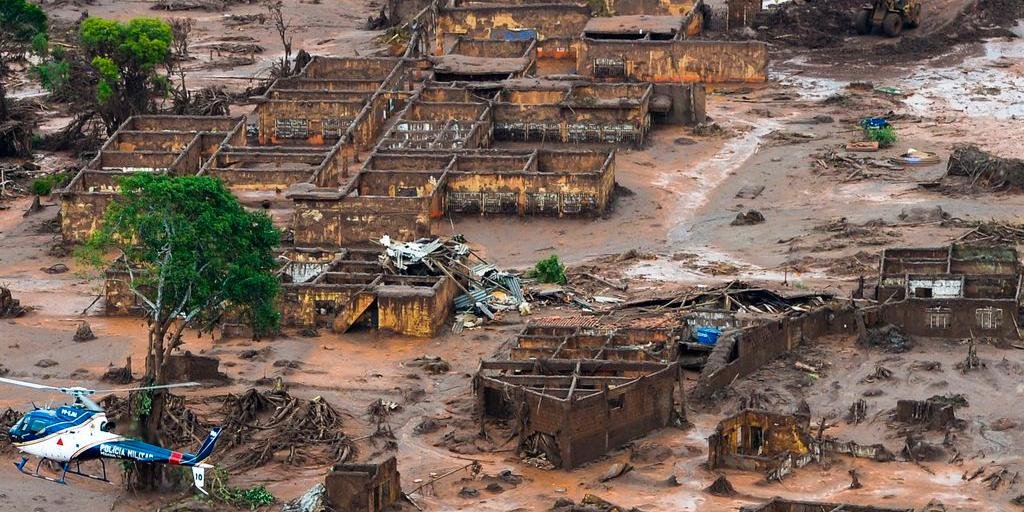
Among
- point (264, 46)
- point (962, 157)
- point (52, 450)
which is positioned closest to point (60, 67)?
point (264, 46)

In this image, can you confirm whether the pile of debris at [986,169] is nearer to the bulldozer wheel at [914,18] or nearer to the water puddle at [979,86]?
Result: the water puddle at [979,86]

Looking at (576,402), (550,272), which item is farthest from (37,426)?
(550,272)

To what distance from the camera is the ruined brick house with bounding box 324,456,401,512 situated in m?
42.8

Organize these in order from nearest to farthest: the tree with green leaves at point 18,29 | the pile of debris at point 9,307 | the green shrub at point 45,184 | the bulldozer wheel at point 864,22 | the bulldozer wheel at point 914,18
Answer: the pile of debris at point 9,307 < the green shrub at point 45,184 < the tree with green leaves at point 18,29 < the bulldozer wheel at point 914,18 < the bulldozer wheel at point 864,22

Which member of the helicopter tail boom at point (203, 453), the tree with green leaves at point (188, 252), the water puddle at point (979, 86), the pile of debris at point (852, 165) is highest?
the tree with green leaves at point (188, 252)

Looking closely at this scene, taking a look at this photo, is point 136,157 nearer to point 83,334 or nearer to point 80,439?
point 83,334

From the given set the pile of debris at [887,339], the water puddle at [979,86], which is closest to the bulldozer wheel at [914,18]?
the water puddle at [979,86]

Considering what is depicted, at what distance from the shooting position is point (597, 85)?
74000mm

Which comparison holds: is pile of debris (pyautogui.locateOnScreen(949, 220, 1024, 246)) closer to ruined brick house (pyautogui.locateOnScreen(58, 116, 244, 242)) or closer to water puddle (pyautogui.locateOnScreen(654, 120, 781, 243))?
water puddle (pyautogui.locateOnScreen(654, 120, 781, 243))

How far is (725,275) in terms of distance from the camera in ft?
193

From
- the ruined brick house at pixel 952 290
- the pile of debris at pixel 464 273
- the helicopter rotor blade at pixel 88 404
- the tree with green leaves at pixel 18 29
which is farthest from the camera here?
the tree with green leaves at pixel 18 29

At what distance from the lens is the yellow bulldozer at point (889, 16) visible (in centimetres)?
8862

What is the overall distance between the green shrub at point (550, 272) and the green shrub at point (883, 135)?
53.4 feet

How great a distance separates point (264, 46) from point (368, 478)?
167 ft
